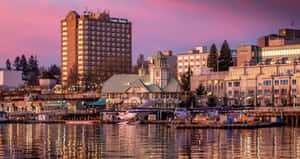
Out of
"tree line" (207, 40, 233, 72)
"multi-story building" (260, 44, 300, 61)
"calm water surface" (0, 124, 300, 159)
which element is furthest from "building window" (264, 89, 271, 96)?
"calm water surface" (0, 124, 300, 159)

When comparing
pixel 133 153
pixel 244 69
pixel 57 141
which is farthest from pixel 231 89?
pixel 133 153

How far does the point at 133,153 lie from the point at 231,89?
335ft

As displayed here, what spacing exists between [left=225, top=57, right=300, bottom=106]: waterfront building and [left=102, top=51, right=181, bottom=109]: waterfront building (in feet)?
54.1

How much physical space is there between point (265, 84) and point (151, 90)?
32231mm

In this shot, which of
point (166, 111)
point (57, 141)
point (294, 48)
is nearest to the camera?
Result: point (57, 141)

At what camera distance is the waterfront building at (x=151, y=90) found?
516 feet

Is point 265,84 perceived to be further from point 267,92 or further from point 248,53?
point 248,53

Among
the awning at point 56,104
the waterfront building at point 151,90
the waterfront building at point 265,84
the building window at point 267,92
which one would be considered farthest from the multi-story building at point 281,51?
the awning at point 56,104

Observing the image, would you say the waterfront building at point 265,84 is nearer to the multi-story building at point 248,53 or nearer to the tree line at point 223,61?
the multi-story building at point 248,53

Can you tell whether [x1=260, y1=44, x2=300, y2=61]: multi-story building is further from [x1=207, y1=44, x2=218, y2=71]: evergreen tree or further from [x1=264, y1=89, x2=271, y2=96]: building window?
[x1=264, y1=89, x2=271, y2=96]: building window

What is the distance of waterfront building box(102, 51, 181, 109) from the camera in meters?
157

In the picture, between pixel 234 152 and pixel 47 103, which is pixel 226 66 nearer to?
pixel 47 103

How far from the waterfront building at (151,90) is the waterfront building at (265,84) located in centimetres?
1650

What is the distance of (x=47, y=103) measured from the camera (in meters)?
190
